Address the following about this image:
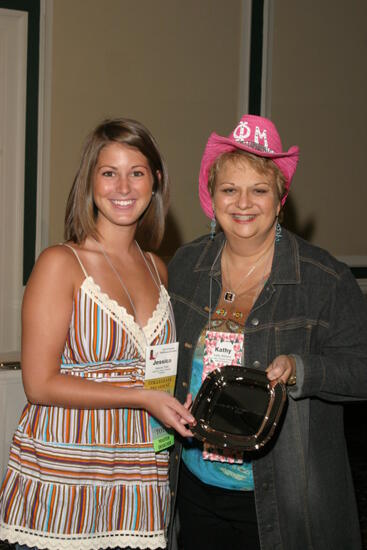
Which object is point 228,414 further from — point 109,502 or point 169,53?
point 169,53

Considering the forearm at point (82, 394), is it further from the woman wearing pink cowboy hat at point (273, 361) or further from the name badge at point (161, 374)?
the woman wearing pink cowboy hat at point (273, 361)

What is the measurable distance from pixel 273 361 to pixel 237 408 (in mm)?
155

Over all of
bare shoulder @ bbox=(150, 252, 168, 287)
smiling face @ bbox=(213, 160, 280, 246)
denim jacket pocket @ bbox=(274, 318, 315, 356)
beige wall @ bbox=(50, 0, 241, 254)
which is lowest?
denim jacket pocket @ bbox=(274, 318, 315, 356)

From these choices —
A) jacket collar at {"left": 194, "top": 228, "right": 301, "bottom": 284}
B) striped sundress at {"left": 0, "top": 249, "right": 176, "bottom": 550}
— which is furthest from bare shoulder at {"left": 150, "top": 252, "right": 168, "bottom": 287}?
striped sundress at {"left": 0, "top": 249, "right": 176, "bottom": 550}

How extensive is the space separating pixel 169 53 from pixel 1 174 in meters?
1.39

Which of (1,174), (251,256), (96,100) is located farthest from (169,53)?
(251,256)

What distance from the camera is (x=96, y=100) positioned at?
176 inches

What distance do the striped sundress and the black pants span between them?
161 mm

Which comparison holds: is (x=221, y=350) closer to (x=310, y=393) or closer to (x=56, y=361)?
(x=310, y=393)

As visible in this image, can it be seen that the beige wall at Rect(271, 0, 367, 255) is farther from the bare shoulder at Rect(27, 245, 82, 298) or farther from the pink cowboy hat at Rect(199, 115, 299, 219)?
the bare shoulder at Rect(27, 245, 82, 298)

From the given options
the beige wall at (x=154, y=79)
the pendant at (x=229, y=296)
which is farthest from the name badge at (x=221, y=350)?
the beige wall at (x=154, y=79)

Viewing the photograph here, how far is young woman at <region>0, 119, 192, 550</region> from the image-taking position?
1.76 m

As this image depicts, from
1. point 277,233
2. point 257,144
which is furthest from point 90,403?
point 257,144

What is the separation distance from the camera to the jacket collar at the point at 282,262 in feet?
6.41
